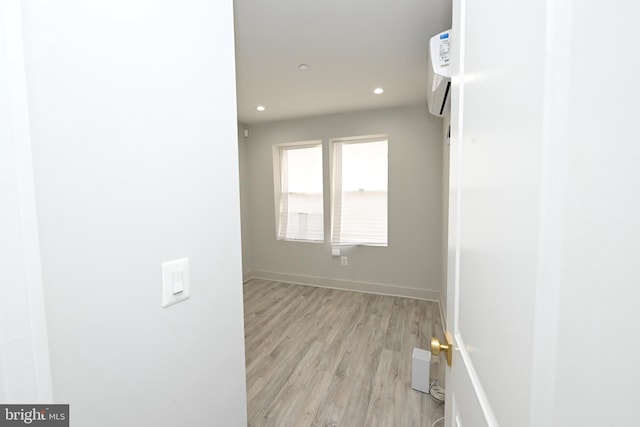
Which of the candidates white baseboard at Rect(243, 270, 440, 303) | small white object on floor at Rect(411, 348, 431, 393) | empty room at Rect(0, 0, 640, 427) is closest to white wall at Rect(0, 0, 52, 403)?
empty room at Rect(0, 0, 640, 427)

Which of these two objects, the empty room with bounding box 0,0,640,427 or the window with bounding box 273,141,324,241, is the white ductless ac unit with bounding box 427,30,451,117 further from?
the window with bounding box 273,141,324,241

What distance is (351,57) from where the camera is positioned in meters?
2.05

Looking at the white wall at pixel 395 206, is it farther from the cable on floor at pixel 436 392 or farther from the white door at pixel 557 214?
the white door at pixel 557 214

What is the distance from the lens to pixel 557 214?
11.5 inches

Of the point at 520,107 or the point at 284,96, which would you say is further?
the point at 284,96

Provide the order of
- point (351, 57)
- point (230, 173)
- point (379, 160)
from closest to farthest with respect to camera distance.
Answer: point (230, 173), point (351, 57), point (379, 160)

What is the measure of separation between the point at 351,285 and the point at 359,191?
1329 mm

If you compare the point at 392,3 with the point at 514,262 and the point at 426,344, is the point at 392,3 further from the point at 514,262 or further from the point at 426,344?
the point at 426,344

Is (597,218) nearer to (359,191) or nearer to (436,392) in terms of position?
(436,392)

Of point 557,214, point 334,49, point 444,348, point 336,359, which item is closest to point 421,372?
point 336,359

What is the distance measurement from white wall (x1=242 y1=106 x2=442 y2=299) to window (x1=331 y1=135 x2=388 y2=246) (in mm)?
124

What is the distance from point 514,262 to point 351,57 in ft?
6.97

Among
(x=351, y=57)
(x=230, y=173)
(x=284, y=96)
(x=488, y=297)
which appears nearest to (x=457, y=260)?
(x=488, y=297)

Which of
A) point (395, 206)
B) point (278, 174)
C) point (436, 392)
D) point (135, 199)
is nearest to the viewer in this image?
point (135, 199)
